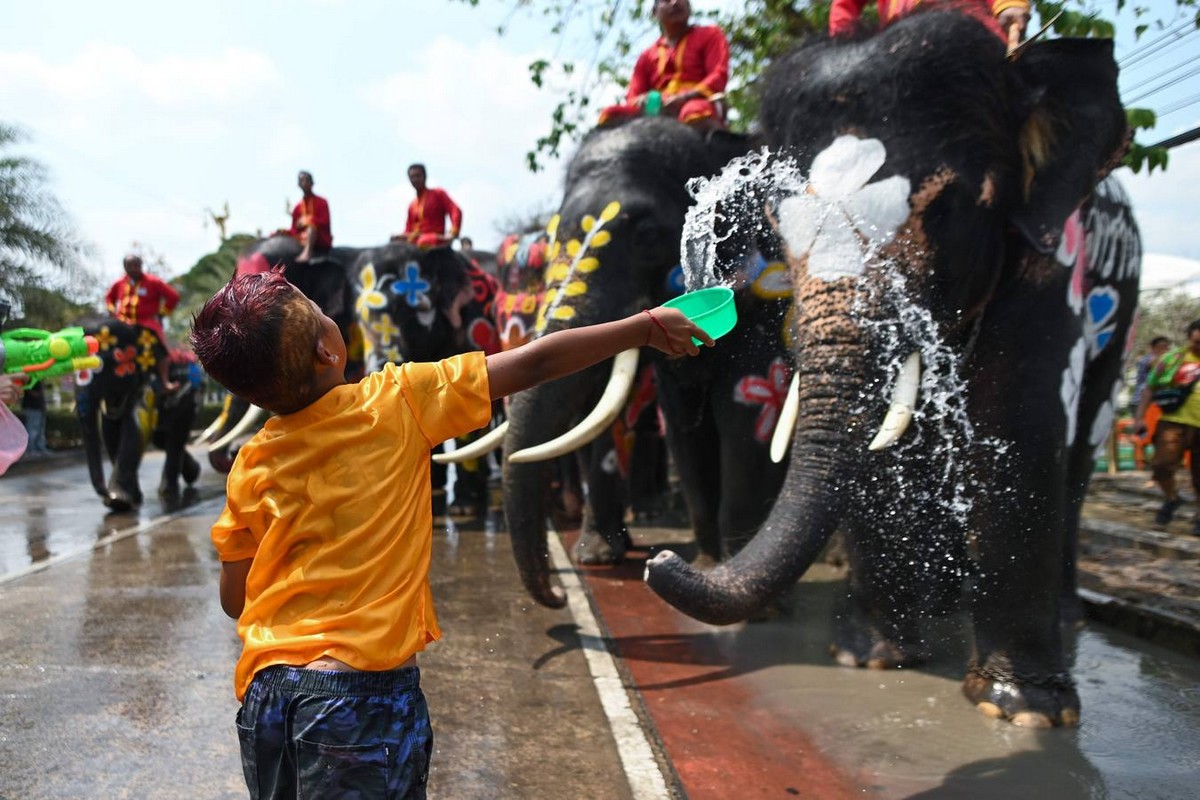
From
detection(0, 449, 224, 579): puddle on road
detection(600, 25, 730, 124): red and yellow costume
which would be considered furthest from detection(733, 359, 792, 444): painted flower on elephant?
detection(0, 449, 224, 579): puddle on road

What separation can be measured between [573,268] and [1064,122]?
2.43 meters

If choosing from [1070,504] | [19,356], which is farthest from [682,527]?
[19,356]

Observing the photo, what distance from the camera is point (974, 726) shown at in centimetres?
363

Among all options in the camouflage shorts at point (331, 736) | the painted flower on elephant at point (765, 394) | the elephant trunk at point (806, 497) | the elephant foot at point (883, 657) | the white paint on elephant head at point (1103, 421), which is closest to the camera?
the camouflage shorts at point (331, 736)

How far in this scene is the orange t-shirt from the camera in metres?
1.82

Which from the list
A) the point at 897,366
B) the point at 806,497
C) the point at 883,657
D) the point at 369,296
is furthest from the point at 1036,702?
the point at 369,296

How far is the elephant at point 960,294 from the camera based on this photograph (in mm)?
3562

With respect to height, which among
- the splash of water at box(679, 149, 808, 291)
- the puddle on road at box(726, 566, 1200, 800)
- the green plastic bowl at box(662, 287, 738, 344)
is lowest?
the puddle on road at box(726, 566, 1200, 800)

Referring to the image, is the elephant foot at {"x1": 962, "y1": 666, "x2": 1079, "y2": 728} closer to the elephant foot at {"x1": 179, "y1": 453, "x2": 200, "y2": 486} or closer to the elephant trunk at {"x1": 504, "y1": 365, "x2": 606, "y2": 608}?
the elephant trunk at {"x1": 504, "y1": 365, "x2": 606, "y2": 608}

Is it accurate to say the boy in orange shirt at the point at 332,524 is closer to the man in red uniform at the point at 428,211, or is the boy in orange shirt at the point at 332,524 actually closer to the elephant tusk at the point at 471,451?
the elephant tusk at the point at 471,451

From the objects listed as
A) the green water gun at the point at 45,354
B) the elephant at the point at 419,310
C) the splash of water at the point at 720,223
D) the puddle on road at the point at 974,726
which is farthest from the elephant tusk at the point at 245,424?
the puddle on road at the point at 974,726

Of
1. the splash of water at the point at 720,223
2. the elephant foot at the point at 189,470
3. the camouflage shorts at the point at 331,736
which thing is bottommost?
the camouflage shorts at the point at 331,736

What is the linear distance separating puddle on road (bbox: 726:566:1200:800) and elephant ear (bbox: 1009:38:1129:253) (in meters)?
1.89

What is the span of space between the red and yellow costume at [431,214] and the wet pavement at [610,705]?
4.31 meters
